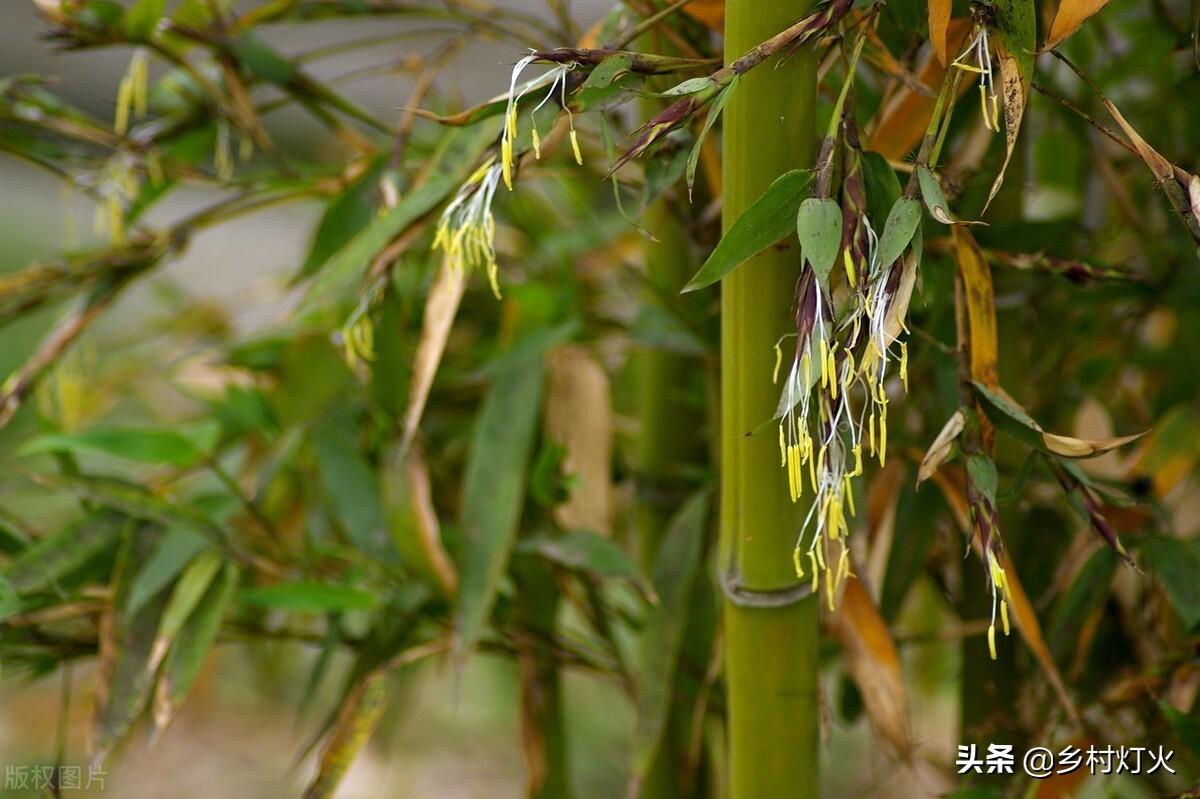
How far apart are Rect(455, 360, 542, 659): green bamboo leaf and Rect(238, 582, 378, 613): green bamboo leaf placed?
4 cm

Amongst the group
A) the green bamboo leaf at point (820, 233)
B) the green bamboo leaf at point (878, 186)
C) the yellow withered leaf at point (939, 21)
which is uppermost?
the yellow withered leaf at point (939, 21)

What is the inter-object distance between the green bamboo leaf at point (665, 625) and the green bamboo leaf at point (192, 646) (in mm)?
174

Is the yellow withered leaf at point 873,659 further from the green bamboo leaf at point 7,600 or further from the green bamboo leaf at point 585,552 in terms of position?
the green bamboo leaf at point 7,600

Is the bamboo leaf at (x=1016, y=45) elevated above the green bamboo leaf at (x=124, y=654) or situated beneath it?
elevated above

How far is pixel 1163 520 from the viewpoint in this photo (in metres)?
0.42

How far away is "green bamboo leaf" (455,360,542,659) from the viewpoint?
0.43 m

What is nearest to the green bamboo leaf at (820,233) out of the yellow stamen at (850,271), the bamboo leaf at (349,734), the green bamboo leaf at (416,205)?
the yellow stamen at (850,271)

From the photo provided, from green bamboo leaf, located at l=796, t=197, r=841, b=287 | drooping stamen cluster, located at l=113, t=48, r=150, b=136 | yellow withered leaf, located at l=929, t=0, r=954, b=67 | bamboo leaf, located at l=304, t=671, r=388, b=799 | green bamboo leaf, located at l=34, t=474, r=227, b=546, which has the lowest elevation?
bamboo leaf, located at l=304, t=671, r=388, b=799

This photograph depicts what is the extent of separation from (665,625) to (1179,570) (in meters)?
0.20

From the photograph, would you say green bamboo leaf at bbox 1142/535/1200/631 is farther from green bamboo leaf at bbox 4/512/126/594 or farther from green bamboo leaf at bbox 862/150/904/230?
green bamboo leaf at bbox 4/512/126/594

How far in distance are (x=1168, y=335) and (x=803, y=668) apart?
0.45 m

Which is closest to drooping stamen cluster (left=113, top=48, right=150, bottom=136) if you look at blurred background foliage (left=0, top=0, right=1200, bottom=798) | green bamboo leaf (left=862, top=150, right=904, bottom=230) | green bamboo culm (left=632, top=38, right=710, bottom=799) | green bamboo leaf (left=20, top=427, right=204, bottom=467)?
blurred background foliage (left=0, top=0, right=1200, bottom=798)

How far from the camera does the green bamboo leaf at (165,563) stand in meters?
0.42

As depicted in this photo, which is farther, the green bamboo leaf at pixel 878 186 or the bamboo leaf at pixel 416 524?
the bamboo leaf at pixel 416 524
